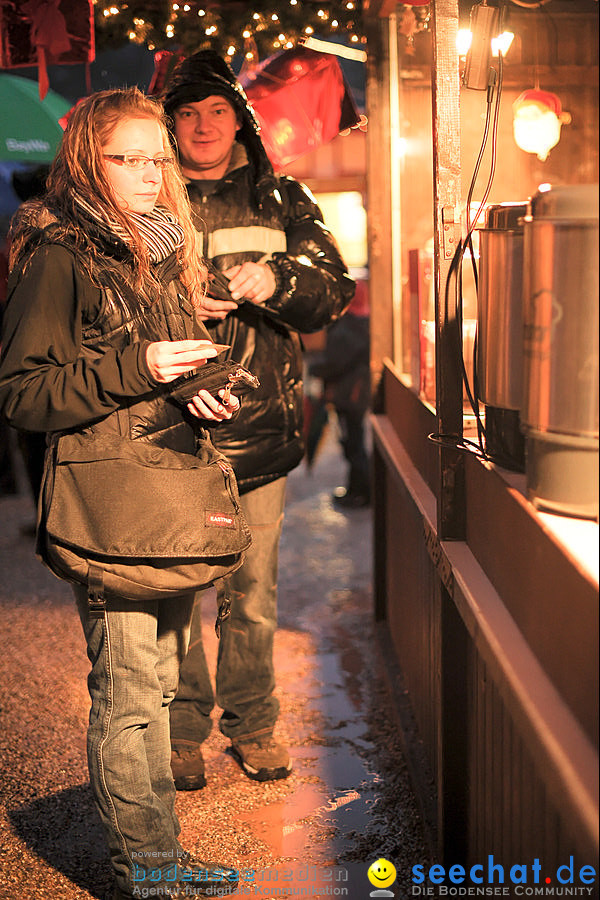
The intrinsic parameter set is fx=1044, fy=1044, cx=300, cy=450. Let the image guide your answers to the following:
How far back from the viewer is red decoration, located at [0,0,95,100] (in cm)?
384

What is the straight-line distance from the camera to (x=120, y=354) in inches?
84.1

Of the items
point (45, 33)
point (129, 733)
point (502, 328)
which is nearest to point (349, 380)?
point (45, 33)

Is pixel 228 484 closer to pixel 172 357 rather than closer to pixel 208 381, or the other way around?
pixel 208 381

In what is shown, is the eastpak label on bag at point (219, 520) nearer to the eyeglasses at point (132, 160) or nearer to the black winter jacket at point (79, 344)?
the black winter jacket at point (79, 344)

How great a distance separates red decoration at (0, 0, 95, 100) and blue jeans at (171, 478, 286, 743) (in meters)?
1.91

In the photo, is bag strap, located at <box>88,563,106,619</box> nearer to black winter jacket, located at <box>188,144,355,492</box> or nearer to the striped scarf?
the striped scarf

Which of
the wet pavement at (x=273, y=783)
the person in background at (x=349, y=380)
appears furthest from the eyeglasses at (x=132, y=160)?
the person in background at (x=349, y=380)

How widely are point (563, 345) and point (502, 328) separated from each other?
41cm

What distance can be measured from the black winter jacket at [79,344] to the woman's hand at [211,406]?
0.20ft

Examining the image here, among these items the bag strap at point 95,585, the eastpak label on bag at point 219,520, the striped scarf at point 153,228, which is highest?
the striped scarf at point 153,228

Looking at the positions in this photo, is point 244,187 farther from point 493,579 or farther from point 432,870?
point 432,870

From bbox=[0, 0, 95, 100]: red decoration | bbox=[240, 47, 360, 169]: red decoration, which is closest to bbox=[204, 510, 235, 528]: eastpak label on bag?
bbox=[0, 0, 95, 100]: red decoration

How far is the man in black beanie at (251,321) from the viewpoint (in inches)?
120

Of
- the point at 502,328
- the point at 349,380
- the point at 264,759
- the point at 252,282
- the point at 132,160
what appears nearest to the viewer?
the point at 502,328
